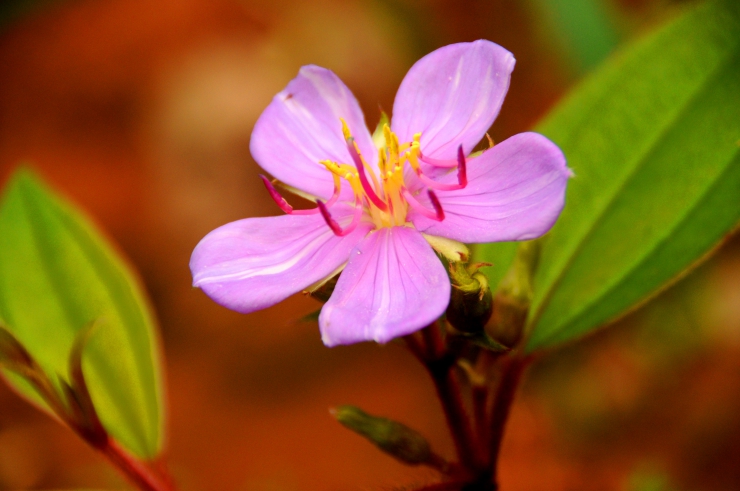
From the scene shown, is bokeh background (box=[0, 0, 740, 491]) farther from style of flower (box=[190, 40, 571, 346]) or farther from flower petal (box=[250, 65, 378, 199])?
flower petal (box=[250, 65, 378, 199])

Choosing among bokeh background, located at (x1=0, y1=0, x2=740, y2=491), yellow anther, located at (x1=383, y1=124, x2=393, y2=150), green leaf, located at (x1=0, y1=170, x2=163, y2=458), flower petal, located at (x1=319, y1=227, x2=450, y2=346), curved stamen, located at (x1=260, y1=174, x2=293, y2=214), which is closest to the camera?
flower petal, located at (x1=319, y1=227, x2=450, y2=346)

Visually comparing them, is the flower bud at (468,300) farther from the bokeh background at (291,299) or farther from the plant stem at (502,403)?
the bokeh background at (291,299)

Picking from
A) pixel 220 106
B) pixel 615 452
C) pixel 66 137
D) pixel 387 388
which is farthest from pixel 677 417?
pixel 66 137

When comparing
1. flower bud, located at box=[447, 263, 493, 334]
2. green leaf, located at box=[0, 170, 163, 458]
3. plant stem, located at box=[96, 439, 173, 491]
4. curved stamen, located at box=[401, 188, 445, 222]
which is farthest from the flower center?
green leaf, located at box=[0, 170, 163, 458]

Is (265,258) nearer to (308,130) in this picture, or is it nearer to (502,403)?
(308,130)

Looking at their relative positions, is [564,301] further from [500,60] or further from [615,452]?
[615,452]

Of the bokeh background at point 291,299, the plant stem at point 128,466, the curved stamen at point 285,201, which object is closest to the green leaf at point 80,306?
the plant stem at point 128,466
